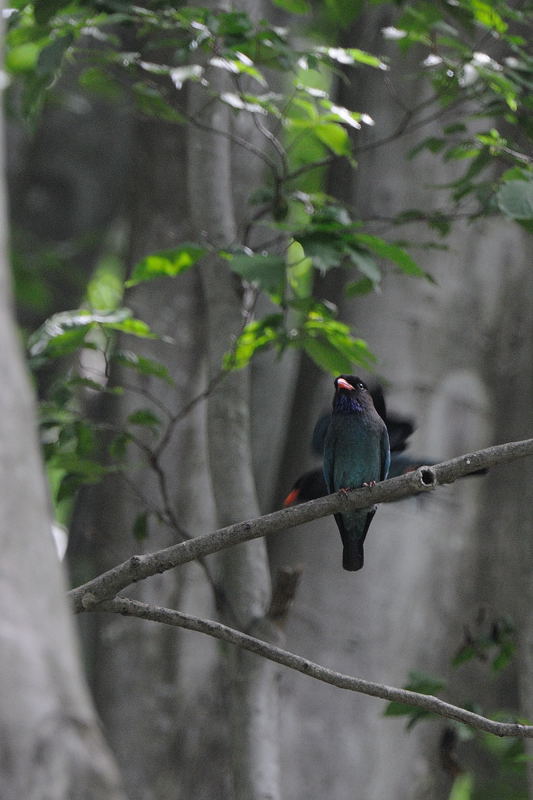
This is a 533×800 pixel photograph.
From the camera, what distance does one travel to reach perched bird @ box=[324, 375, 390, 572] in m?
3.42

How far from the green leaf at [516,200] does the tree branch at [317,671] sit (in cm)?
142

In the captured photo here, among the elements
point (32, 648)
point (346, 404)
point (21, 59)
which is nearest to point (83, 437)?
point (346, 404)

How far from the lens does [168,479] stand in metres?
4.60

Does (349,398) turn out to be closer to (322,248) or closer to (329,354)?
(329,354)

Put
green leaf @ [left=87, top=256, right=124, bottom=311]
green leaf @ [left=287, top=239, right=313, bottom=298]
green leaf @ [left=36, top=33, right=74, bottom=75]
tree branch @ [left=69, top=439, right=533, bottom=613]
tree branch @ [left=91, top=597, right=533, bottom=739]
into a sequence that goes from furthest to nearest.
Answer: green leaf @ [left=87, top=256, right=124, bottom=311] → green leaf @ [left=287, top=239, right=313, bottom=298] → green leaf @ [left=36, top=33, right=74, bottom=75] → tree branch @ [left=91, top=597, right=533, bottom=739] → tree branch @ [left=69, top=439, right=533, bottom=613]

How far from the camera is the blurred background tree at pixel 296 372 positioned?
11.2 feet

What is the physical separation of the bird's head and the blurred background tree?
0.33 ft

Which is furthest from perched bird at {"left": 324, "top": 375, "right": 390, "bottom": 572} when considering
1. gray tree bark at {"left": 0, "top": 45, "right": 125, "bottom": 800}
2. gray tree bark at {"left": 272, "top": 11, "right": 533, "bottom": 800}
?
gray tree bark at {"left": 0, "top": 45, "right": 125, "bottom": 800}

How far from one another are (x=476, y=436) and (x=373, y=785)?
5.13ft

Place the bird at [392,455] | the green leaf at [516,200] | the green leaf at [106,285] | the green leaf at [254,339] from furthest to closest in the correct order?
the green leaf at [106,285]
the bird at [392,455]
the green leaf at [254,339]
the green leaf at [516,200]

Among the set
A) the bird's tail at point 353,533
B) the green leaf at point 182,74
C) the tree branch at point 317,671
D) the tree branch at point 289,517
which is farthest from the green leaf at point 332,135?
the tree branch at point 317,671

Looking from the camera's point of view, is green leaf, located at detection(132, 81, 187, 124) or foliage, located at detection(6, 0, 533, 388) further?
green leaf, located at detection(132, 81, 187, 124)

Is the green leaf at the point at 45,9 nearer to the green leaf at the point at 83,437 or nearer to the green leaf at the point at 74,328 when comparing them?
the green leaf at the point at 74,328

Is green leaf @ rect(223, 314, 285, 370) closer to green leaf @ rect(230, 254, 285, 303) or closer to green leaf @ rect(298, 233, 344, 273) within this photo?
green leaf @ rect(230, 254, 285, 303)
